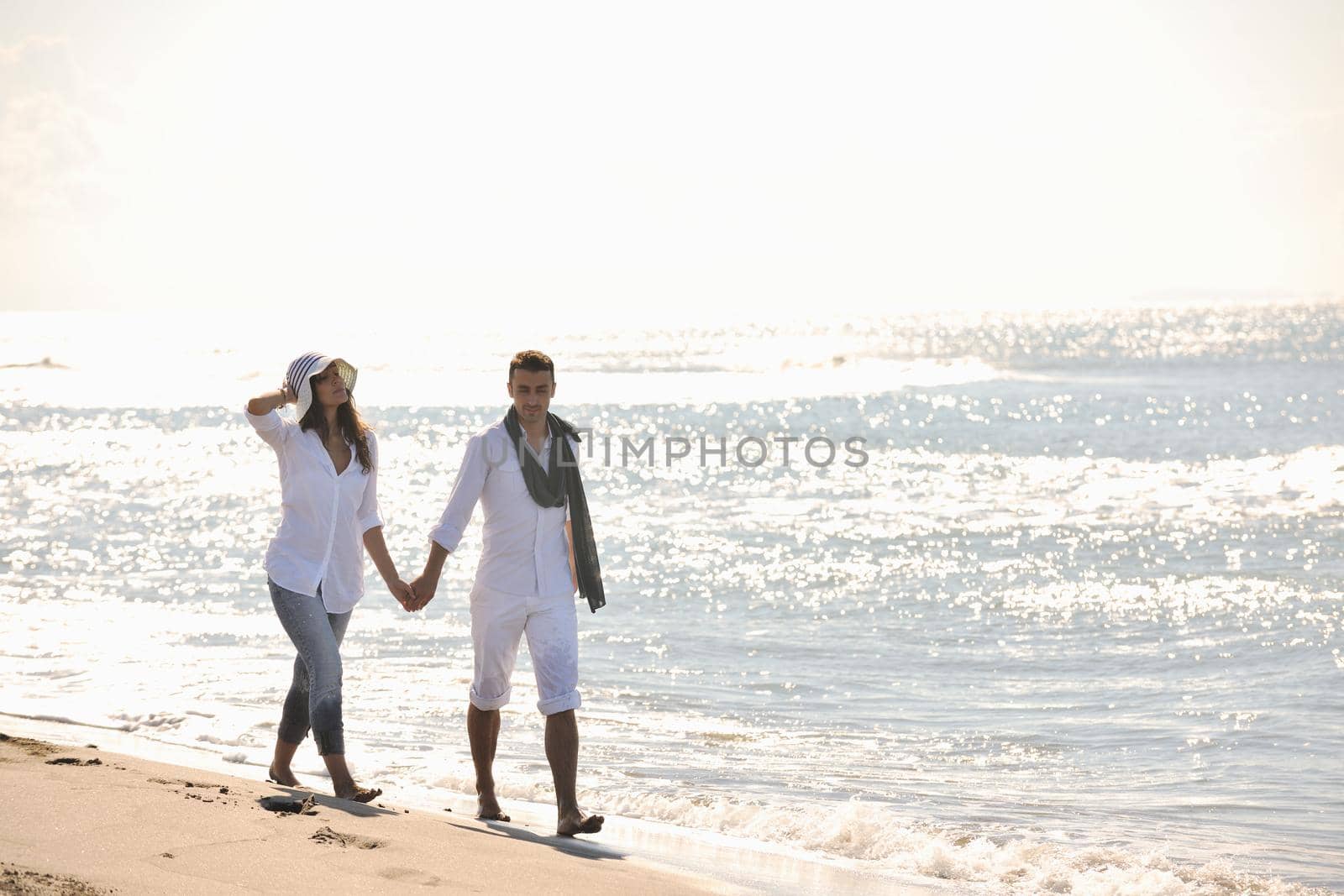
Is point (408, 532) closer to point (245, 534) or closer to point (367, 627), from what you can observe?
point (245, 534)

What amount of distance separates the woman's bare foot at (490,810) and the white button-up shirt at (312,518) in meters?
0.96

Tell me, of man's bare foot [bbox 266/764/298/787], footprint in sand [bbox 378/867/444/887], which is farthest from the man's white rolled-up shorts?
footprint in sand [bbox 378/867/444/887]

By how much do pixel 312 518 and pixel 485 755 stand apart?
119cm

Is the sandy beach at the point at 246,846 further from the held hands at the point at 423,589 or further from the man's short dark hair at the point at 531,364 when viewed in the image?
the man's short dark hair at the point at 531,364

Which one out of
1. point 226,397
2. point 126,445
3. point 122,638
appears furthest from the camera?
point 226,397

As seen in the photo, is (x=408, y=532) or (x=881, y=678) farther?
(x=408, y=532)

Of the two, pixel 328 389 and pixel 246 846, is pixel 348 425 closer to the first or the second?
pixel 328 389

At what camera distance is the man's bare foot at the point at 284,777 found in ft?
18.1

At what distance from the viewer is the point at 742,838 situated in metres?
5.55

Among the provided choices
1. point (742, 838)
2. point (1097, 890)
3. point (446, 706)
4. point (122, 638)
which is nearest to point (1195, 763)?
point (1097, 890)

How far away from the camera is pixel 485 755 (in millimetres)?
5477

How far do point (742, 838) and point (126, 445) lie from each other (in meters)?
24.6

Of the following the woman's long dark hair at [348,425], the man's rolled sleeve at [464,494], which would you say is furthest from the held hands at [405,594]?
the woman's long dark hair at [348,425]

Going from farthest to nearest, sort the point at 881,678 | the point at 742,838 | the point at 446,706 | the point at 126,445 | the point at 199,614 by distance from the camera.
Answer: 1. the point at 126,445
2. the point at 199,614
3. the point at 881,678
4. the point at 446,706
5. the point at 742,838
